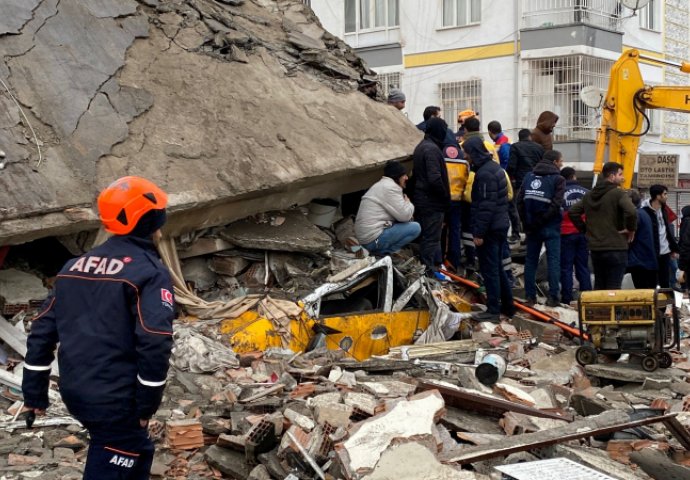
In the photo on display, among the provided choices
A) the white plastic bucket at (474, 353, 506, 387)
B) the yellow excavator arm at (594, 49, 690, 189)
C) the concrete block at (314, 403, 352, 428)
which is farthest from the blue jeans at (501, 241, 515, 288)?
the concrete block at (314, 403, 352, 428)

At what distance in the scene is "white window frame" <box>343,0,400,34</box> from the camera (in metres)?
25.5

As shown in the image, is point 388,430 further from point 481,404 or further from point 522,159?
point 522,159

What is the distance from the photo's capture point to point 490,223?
9477mm

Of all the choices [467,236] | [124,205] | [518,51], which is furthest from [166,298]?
[518,51]

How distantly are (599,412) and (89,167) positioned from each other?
4.75 meters

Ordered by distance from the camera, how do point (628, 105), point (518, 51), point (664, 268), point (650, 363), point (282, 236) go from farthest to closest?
point (518, 51) → point (664, 268) → point (628, 105) → point (282, 236) → point (650, 363)

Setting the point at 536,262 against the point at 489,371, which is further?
the point at 536,262

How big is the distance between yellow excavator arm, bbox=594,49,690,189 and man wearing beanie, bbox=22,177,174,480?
820 cm

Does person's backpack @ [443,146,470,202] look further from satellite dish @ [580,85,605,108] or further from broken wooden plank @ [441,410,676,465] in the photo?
broken wooden plank @ [441,410,676,465]

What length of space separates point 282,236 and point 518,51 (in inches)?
608

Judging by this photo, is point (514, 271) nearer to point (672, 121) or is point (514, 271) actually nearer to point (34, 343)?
point (34, 343)

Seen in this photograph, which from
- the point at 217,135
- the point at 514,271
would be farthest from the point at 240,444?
the point at 514,271

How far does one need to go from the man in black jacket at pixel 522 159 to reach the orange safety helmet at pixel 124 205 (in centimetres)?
779

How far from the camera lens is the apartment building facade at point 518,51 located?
22.9 metres
